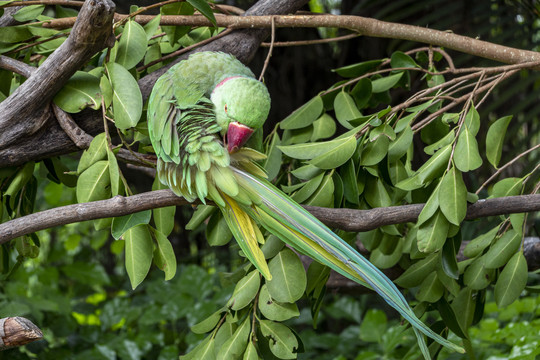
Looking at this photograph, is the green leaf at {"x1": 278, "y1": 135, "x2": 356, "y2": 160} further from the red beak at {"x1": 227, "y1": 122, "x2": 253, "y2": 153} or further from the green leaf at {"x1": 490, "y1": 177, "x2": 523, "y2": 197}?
the green leaf at {"x1": 490, "y1": 177, "x2": 523, "y2": 197}

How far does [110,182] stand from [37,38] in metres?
0.33

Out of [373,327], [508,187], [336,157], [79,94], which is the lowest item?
[373,327]

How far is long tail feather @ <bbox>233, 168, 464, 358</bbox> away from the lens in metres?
→ 0.65

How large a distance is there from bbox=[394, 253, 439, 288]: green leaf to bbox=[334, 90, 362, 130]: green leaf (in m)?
0.27

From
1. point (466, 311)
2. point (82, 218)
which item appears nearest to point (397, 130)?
point (466, 311)

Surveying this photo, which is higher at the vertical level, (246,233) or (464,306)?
(246,233)

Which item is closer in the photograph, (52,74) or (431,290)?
(52,74)

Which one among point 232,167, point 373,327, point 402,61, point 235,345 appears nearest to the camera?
point 232,167

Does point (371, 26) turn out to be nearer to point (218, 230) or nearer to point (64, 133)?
point (218, 230)

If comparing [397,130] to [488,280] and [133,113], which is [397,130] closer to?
[488,280]

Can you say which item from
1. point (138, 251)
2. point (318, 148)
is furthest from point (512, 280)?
point (138, 251)

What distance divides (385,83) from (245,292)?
50 centimetres

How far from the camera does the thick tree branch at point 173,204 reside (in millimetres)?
677

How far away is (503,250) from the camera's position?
850 mm
